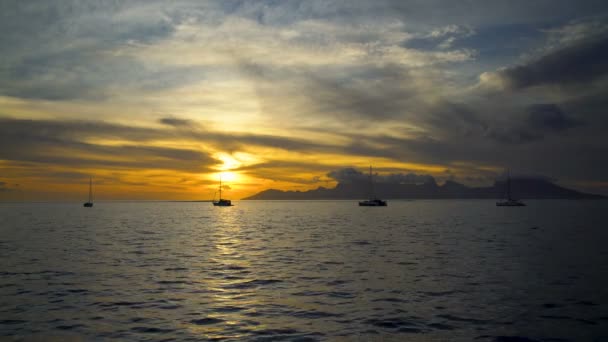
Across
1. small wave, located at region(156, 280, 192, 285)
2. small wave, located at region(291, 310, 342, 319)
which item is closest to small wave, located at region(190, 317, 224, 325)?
small wave, located at region(291, 310, 342, 319)

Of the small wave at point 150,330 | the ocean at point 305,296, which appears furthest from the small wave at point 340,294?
the small wave at point 150,330

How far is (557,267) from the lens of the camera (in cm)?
3859

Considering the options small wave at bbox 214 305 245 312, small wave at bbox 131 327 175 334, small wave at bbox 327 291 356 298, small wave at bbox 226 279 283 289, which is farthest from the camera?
→ small wave at bbox 226 279 283 289

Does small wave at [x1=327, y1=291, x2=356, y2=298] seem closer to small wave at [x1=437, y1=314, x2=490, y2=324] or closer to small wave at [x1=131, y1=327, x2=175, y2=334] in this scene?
small wave at [x1=437, y1=314, x2=490, y2=324]

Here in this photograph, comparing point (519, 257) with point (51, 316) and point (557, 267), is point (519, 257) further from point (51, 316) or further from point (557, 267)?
point (51, 316)

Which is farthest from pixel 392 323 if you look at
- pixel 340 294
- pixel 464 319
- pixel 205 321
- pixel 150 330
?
pixel 150 330

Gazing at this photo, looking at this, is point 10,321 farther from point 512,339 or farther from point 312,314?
point 512,339

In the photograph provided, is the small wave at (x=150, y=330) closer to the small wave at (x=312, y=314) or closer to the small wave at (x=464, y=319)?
the small wave at (x=312, y=314)

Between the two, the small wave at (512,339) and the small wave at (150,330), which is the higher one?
the small wave at (150,330)

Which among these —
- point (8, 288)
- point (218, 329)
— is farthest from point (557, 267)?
point (8, 288)

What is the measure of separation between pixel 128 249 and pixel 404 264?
3459 cm

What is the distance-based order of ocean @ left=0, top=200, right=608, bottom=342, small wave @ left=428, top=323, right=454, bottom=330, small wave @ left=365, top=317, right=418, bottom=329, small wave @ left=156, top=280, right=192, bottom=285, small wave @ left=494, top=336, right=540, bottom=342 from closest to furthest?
small wave @ left=494, top=336, right=540, bottom=342 → ocean @ left=0, top=200, right=608, bottom=342 → small wave @ left=428, top=323, right=454, bottom=330 → small wave @ left=365, top=317, right=418, bottom=329 → small wave @ left=156, top=280, right=192, bottom=285

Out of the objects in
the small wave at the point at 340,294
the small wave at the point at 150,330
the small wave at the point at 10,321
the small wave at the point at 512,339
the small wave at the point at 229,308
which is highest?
the small wave at the point at 150,330

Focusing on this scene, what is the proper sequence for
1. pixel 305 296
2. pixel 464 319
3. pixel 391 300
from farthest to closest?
pixel 305 296 < pixel 391 300 < pixel 464 319
